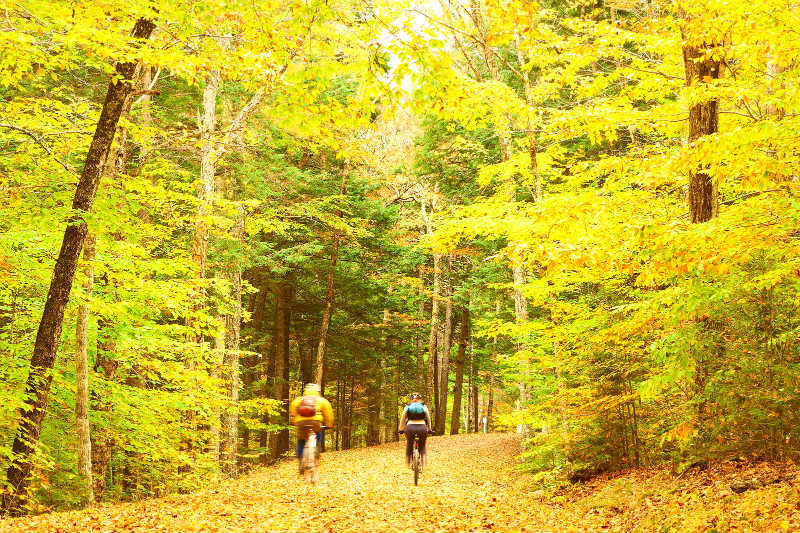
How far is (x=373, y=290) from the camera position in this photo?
2723 cm

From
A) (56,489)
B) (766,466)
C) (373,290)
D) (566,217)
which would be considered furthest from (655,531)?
(373,290)

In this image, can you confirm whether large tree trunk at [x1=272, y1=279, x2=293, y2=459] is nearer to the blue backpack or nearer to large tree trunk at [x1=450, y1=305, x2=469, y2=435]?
large tree trunk at [x1=450, y1=305, x2=469, y2=435]

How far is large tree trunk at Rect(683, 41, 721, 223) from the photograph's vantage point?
9695 millimetres

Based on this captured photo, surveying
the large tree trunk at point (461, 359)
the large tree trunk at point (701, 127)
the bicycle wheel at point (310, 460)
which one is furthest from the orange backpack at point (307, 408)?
the large tree trunk at point (461, 359)

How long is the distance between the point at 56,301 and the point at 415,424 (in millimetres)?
7924

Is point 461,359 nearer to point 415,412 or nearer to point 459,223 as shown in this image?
point 459,223

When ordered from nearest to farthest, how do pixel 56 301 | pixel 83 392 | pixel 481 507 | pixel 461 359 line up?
1. pixel 56 301
2. pixel 481 507
3. pixel 83 392
4. pixel 461 359

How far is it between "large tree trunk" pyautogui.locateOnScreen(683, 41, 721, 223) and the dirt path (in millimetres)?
6098

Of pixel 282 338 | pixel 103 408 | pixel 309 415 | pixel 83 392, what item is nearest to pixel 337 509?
pixel 309 415

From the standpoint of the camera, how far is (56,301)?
32.7 feet

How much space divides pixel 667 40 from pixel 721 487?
→ 727cm

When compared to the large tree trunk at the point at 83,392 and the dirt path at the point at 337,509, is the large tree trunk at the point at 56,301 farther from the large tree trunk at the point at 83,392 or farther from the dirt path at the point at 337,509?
the dirt path at the point at 337,509

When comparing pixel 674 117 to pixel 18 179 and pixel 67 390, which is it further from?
pixel 67 390

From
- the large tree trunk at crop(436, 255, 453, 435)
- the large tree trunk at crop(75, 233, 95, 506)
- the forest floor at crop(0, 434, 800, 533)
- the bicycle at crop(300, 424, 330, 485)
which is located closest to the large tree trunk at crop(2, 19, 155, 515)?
the large tree trunk at crop(75, 233, 95, 506)
